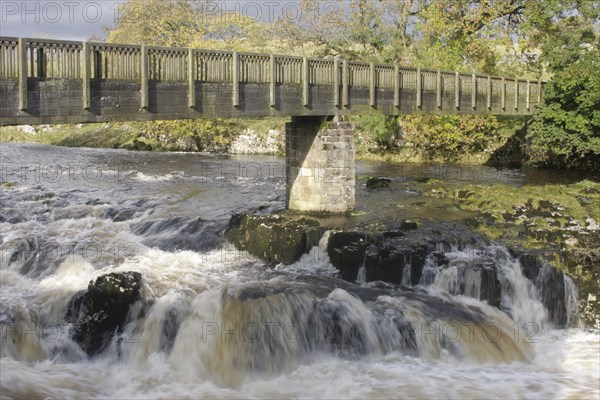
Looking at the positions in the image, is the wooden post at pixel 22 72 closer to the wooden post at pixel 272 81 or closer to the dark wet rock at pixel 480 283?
the wooden post at pixel 272 81

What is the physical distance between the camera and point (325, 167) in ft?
74.7

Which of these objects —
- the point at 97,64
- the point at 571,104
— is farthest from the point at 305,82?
the point at 571,104

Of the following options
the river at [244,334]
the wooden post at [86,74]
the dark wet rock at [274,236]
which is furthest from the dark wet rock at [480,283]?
the wooden post at [86,74]

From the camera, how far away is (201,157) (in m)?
46.7

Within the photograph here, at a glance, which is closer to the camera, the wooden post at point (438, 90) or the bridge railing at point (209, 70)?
the bridge railing at point (209, 70)

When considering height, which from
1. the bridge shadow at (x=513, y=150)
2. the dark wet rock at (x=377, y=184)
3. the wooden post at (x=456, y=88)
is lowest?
the dark wet rock at (x=377, y=184)

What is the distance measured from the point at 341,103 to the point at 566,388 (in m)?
12.9

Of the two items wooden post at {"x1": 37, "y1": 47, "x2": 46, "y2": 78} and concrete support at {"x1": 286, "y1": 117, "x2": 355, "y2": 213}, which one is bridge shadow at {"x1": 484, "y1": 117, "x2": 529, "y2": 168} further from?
wooden post at {"x1": 37, "y1": 47, "x2": 46, "y2": 78}

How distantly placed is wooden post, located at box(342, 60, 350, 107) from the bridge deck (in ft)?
0.11

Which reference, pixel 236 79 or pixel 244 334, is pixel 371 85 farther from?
pixel 244 334

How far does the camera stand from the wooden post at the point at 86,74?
15.8 meters

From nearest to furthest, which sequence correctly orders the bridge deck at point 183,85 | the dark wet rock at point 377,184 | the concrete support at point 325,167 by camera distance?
the bridge deck at point 183,85, the concrete support at point 325,167, the dark wet rock at point 377,184

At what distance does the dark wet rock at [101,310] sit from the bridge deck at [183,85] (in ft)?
13.1

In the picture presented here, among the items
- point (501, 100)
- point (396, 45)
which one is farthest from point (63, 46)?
point (396, 45)
